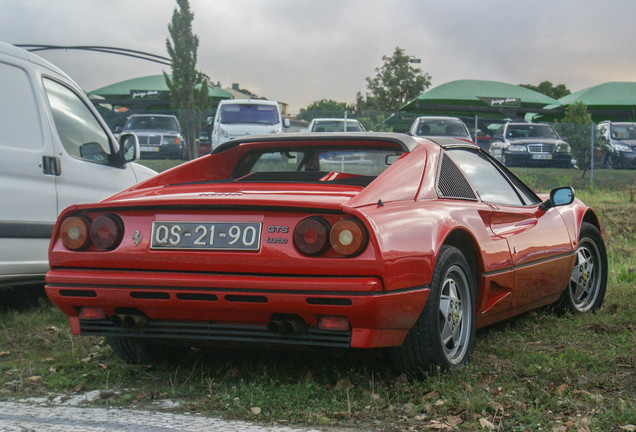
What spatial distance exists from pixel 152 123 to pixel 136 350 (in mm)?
18507

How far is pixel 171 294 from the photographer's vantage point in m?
3.82

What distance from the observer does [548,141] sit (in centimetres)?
2116

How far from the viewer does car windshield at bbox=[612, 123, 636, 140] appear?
23250 mm

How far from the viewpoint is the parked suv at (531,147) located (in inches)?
819

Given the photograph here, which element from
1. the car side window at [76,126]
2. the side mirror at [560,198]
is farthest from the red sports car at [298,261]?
the car side window at [76,126]

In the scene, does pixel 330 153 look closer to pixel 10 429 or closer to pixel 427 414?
pixel 427 414

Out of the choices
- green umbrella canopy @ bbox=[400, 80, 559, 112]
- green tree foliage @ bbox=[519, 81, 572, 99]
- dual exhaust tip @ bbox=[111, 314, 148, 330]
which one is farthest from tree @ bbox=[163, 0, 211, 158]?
green tree foliage @ bbox=[519, 81, 572, 99]

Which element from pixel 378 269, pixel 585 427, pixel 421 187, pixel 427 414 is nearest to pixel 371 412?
pixel 427 414

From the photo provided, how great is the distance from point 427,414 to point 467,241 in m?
1.20

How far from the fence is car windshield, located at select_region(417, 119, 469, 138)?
1.16 ft

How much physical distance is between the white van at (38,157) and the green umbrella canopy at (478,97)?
2470cm

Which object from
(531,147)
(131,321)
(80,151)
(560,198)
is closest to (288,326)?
(131,321)

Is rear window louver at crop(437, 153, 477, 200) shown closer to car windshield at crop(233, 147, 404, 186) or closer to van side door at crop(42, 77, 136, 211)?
car windshield at crop(233, 147, 404, 186)

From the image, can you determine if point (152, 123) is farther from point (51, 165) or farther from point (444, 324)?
point (444, 324)
